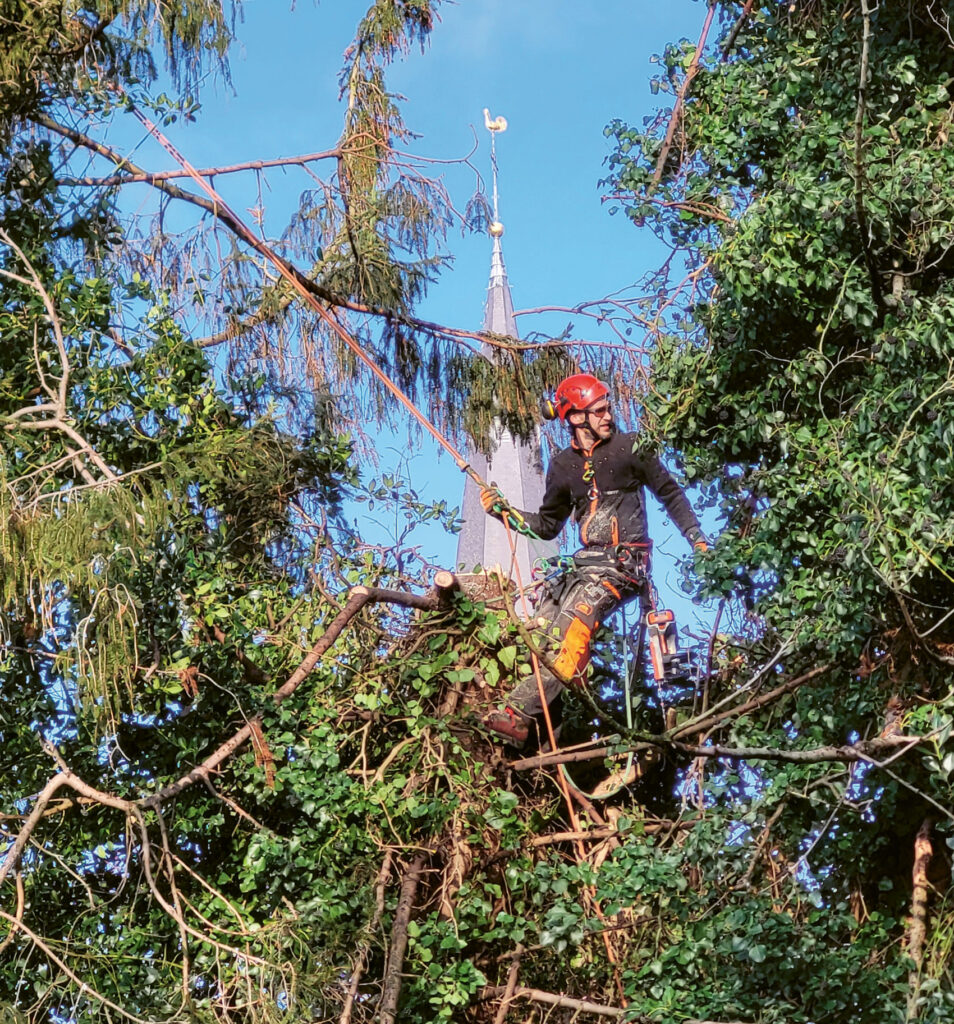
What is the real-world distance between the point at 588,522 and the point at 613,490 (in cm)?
19

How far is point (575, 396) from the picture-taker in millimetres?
8273

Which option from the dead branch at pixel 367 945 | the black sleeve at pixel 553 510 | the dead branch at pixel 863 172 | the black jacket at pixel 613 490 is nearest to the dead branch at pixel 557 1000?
the dead branch at pixel 367 945

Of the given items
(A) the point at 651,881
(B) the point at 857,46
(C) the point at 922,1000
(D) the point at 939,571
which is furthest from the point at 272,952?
(B) the point at 857,46

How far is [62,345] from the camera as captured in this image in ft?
23.3

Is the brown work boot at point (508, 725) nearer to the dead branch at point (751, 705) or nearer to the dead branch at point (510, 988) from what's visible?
the dead branch at point (751, 705)

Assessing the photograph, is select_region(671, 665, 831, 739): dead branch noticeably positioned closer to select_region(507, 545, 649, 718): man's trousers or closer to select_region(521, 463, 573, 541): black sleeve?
select_region(507, 545, 649, 718): man's trousers

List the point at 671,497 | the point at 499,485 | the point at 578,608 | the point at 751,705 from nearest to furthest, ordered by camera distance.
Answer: the point at 751,705 → the point at 578,608 → the point at 671,497 → the point at 499,485

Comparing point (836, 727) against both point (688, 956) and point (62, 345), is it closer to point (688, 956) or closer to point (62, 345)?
point (688, 956)

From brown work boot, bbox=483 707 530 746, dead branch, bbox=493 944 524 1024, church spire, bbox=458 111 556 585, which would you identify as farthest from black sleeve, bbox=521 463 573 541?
church spire, bbox=458 111 556 585

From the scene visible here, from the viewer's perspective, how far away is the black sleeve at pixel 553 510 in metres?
8.32

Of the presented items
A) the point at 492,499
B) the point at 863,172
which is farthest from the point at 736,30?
the point at 492,499

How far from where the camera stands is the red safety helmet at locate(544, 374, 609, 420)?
325 inches

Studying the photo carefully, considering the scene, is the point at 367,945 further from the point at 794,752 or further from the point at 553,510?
the point at 553,510

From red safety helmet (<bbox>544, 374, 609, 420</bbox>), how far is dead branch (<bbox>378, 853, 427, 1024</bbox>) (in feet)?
7.49
